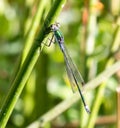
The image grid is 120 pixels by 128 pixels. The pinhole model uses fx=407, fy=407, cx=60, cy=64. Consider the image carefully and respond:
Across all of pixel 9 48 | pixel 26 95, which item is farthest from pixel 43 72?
pixel 9 48

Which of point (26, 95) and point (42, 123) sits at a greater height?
point (42, 123)

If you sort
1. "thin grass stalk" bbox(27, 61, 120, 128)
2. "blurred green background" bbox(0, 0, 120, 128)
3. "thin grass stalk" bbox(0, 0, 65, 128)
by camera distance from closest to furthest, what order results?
"thin grass stalk" bbox(0, 0, 65, 128) < "thin grass stalk" bbox(27, 61, 120, 128) < "blurred green background" bbox(0, 0, 120, 128)

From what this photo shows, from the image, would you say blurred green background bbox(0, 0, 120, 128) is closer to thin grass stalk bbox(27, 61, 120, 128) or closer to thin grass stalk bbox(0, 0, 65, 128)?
thin grass stalk bbox(27, 61, 120, 128)

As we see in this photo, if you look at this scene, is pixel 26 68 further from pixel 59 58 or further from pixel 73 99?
pixel 59 58

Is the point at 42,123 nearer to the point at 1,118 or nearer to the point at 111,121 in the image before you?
the point at 1,118

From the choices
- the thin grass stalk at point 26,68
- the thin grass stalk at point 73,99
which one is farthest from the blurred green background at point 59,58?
the thin grass stalk at point 26,68

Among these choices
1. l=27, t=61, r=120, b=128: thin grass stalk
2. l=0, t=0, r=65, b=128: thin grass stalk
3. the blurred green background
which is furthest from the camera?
the blurred green background

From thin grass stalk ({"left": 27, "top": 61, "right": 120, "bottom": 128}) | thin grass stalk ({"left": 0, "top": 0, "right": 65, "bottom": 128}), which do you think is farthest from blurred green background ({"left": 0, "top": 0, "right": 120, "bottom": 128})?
thin grass stalk ({"left": 0, "top": 0, "right": 65, "bottom": 128})

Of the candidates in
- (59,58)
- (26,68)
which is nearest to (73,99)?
(26,68)
